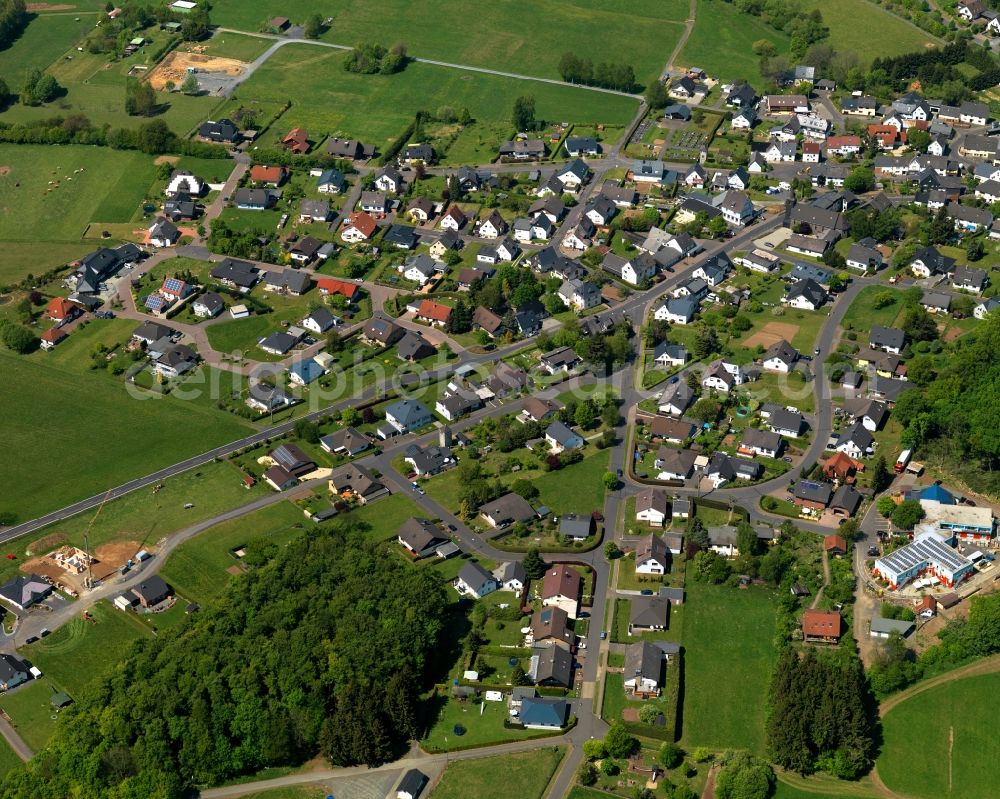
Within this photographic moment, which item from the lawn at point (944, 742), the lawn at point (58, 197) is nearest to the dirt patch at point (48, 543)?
the lawn at point (58, 197)

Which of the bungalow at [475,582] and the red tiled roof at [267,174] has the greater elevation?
the bungalow at [475,582]

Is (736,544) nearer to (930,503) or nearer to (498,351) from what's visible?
(930,503)

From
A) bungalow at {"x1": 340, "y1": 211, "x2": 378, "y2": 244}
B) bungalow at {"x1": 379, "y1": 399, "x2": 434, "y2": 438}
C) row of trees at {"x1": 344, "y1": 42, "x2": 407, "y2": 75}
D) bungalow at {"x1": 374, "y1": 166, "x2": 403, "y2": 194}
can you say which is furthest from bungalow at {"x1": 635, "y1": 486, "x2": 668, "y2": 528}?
row of trees at {"x1": 344, "y1": 42, "x2": 407, "y2": 75}

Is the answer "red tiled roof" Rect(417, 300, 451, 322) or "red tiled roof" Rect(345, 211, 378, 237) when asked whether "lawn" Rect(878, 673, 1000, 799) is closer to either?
"red tiled roof" Rect(417, 300, 451, 322)

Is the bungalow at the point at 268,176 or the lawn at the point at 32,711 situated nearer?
the lawn at the point at 32,711

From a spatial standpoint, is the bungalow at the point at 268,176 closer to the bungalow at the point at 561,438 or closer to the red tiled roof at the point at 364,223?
the red tiled roof at the point at 364,223

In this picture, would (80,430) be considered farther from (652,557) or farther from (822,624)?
(822,624)

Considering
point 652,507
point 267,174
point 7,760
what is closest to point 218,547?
point 7,760
